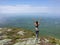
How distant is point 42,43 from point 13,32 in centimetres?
1015

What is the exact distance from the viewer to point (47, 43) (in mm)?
31484

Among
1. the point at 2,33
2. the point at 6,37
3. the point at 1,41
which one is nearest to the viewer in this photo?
the point at 1,41

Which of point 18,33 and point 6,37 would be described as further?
point 18,33

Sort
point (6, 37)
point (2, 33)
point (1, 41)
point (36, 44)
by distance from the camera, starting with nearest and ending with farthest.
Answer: point (36, 44), point (1, 41), point (6, 37), point (2, 33)

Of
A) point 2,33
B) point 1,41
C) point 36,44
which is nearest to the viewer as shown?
point 36,44

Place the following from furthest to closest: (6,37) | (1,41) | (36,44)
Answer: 1. (6,37)
2. (1,41)
3. (36,44)

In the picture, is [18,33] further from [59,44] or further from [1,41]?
[59,44]

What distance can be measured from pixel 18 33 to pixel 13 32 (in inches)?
58.9

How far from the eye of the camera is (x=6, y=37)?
3519 cm

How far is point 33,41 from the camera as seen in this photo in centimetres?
3184

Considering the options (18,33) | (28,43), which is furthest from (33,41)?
(18,33)

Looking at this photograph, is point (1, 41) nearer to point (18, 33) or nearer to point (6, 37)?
point (6, 37)

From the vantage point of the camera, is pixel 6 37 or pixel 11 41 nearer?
pixel 11 41

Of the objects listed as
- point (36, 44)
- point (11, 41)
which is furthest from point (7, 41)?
point (36, 44)
